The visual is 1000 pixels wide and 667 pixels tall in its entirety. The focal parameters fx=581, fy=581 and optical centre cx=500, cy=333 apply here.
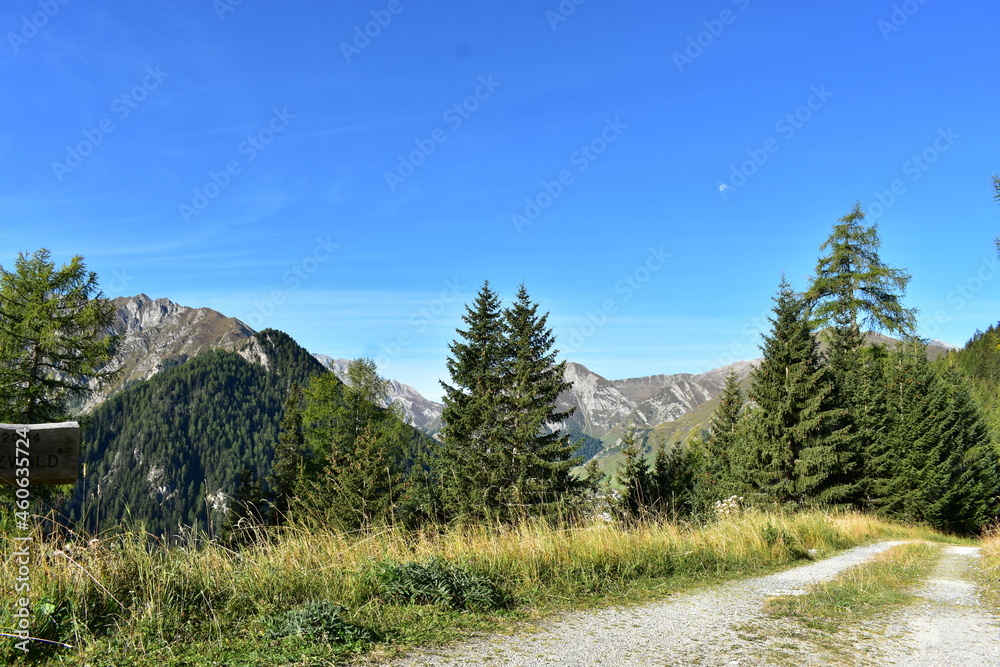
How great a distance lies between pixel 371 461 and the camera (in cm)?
2700

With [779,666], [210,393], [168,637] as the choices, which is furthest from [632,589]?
[210,393]

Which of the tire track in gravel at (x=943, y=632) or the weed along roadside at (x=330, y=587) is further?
the tire track in gravel at (x=943, y=632)

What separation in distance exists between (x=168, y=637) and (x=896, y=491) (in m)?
36.5

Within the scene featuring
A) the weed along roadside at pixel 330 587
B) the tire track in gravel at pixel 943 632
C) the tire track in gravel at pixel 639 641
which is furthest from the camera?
the tire track in gravel at pixel 943 632

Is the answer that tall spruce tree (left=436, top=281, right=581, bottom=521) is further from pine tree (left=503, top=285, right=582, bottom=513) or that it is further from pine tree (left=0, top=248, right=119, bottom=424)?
pine tree (left=0, top=248, right=119, bottom=424)

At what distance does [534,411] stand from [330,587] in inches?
951

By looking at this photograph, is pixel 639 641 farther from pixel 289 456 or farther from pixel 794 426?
pixel 289 456

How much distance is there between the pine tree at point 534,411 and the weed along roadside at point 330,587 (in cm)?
1894

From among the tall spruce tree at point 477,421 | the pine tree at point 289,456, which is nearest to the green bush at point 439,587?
the tall spruce tree at point 477,421

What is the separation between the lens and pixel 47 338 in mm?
22516

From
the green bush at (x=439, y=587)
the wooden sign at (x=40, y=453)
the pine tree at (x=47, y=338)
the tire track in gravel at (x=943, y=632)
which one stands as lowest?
the tire track in gravel at (x=943, y=632)

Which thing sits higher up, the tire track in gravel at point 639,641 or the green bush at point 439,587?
the green bush at point 439,587

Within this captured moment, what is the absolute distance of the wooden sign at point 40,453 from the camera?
11.1 ft

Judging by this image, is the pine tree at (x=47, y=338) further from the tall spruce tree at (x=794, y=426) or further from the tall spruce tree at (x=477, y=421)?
the tall spruce tree at (x=794, y=426)
